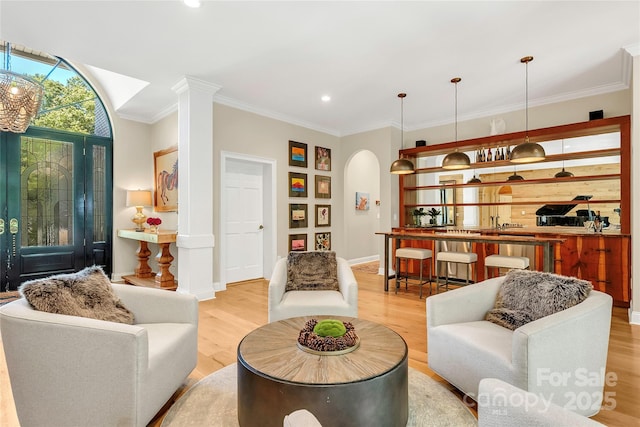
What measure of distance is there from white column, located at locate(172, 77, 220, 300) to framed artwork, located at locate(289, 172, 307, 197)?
1.68 metres

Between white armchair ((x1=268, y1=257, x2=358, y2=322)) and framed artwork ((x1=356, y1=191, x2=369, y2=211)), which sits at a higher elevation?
framed artwork ((x1=356, y1=191, x2=369, y2=211))

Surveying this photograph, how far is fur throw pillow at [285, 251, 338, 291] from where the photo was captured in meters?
3.15

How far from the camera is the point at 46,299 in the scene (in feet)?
5.57

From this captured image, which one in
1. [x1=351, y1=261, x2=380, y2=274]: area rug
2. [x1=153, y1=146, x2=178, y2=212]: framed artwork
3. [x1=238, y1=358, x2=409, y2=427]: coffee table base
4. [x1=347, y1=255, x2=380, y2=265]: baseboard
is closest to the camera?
[x1=238, y1=358, x2=409, y2=427]: coffee table base

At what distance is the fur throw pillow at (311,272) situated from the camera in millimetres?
3146

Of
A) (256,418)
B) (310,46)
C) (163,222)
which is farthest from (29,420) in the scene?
(163,222)

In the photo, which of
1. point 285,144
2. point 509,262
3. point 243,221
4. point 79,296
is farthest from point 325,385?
point 285,144

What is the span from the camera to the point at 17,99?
289 cm

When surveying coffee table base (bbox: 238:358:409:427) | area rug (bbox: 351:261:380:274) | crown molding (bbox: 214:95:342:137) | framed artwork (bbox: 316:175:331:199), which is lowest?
area rug (bbox: 351:261:380:274)

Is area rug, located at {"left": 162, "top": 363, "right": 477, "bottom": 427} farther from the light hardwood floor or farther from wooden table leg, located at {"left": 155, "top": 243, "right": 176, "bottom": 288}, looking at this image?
wooden table leg, located at {"left": 155, "top": 243, "right": 176, "bottom": 288}

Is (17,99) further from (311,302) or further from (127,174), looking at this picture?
(311,302)

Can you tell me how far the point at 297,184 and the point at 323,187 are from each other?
68 centimetres

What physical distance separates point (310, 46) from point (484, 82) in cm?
245

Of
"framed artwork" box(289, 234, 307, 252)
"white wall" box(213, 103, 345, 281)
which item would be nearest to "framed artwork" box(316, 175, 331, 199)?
"white wall" box(213, 103, 345, 281)
